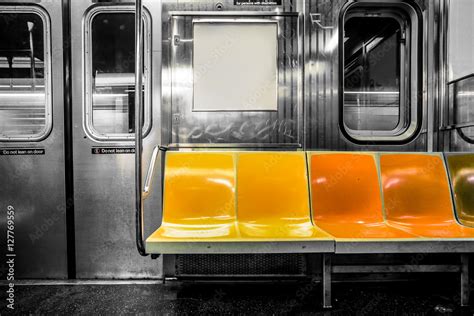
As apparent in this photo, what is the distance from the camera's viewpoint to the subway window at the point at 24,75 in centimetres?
298

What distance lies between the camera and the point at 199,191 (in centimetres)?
257

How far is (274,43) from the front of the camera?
2.86 meters

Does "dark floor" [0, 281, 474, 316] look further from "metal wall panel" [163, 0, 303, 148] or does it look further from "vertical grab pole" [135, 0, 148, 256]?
"metal wall panel" [163, 0, 303, 148]

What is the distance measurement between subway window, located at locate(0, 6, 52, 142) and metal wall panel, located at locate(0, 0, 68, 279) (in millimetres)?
104

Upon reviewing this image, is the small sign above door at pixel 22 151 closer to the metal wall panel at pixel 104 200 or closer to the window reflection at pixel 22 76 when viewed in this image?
the window reflection at pixel 22 76

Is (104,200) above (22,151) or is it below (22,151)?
below

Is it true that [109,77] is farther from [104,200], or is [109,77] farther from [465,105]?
[465,105]

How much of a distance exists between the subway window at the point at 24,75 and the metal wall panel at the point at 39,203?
10cm

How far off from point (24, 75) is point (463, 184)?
11.9 feet

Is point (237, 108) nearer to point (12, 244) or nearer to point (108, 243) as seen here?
point (108, 243)

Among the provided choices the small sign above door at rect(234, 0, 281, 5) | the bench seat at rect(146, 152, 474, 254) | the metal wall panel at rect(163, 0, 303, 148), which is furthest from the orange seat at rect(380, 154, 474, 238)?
the small sign above door at rect(234, 0, 281, 5)

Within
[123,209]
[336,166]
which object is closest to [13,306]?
[123,209]

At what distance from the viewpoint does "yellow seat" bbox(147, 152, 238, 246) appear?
8.22ft

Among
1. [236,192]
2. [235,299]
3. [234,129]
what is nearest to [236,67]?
[234,129]
